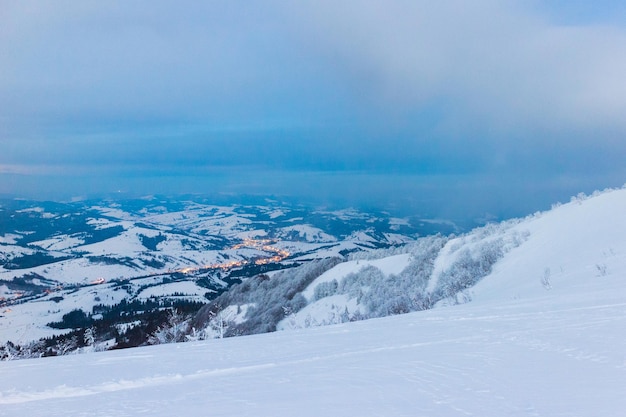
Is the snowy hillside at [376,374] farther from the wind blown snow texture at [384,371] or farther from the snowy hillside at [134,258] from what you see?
the snowy hillside at [134,258]

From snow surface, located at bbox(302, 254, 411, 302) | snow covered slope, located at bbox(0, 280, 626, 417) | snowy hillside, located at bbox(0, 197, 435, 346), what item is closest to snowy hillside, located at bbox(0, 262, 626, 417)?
snow covered slope, located at bbox(0, 280, 626, 417)

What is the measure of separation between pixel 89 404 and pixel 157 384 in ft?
3.20

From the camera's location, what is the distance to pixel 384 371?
510cm

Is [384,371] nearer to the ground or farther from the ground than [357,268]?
farther from the ground

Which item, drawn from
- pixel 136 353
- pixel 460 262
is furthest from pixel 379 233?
pixel 136 353

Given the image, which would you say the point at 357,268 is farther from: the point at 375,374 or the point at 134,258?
the point at 134,258

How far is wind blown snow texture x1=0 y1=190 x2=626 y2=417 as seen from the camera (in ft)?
12.8

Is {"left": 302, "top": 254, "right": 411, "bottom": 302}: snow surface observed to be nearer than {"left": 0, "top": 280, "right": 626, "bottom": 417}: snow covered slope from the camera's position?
No

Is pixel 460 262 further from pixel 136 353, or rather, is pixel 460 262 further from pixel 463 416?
pixel 463 416

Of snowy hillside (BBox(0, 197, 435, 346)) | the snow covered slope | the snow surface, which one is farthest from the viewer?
snowy hillside (BBox(0, 197, 435, 346))

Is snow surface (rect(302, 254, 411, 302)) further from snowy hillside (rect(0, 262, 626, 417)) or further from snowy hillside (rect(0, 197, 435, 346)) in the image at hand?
snowy hillside (rect(0, 262, 626, 417))

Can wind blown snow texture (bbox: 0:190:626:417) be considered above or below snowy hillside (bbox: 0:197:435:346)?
above

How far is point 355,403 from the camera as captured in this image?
13.3ft

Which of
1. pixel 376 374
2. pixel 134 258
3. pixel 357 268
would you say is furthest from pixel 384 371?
pixel 134 258
